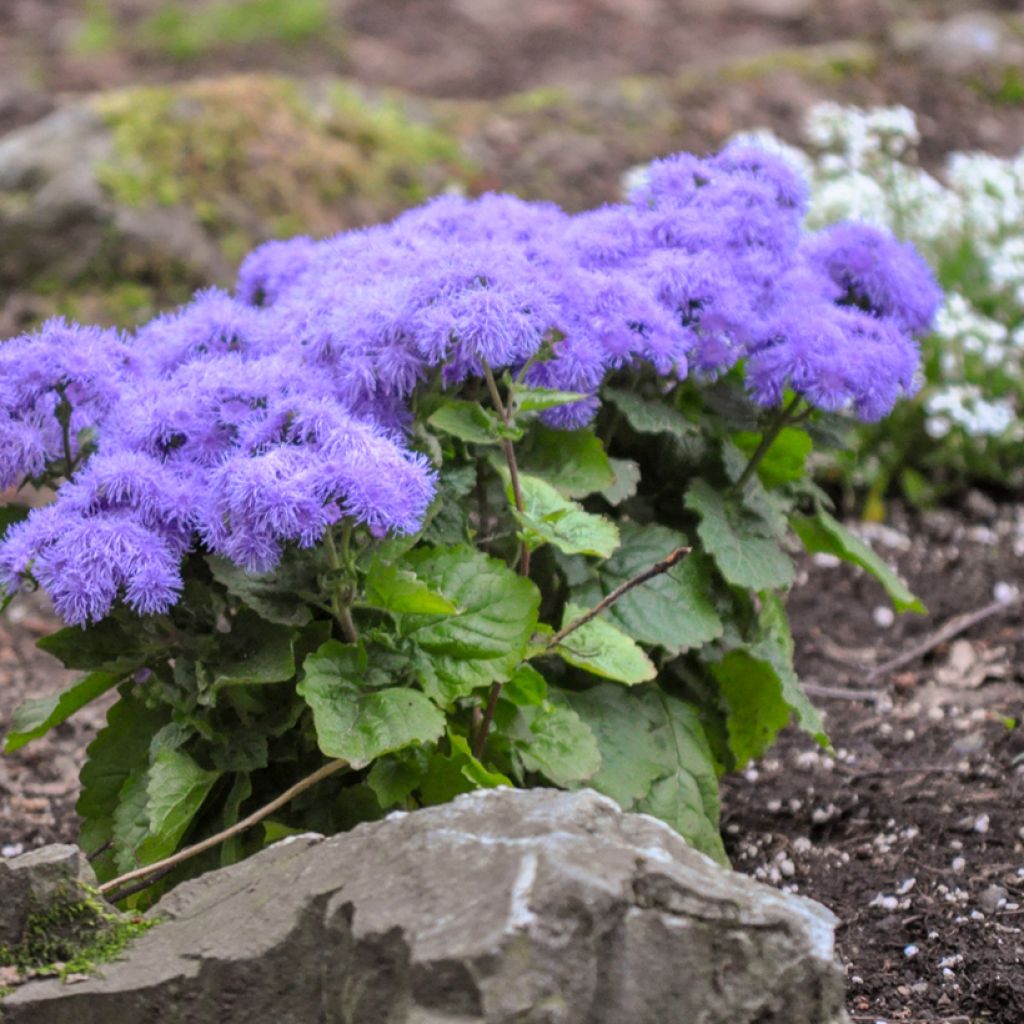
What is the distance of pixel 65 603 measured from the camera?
221 cm

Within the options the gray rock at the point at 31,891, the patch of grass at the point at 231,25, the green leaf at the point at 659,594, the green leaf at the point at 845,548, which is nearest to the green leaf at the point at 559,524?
the green leaf at the point at 659,594

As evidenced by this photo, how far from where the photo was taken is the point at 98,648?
243cm

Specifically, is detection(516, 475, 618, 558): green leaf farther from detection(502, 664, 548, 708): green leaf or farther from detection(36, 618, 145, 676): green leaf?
detection(36, 618, 145, 676): green leaf

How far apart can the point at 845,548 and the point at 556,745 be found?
2.79 ft

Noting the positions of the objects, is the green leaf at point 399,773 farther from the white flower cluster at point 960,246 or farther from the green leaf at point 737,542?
the white flower cluster at point 960,246

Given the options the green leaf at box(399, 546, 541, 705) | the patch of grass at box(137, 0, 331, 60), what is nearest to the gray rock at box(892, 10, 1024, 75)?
the patch of grass at box(137, 0, 331, 60)

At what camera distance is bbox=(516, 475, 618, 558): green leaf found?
2.35 metres

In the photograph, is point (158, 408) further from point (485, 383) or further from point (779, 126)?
point (779, 126)

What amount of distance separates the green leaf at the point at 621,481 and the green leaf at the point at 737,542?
0.43 feet

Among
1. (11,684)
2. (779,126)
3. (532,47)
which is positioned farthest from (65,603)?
(532,47)

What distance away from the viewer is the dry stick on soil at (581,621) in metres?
2.32

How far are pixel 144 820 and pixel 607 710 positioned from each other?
0.84 metres

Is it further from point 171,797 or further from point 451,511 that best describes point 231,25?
point 171,797

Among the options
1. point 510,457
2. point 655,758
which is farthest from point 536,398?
point 655,758
